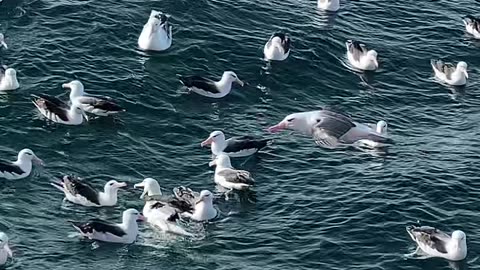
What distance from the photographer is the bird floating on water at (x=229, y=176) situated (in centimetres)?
3722

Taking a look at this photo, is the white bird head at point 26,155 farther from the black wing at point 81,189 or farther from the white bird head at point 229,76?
the white bird head at point 229,76

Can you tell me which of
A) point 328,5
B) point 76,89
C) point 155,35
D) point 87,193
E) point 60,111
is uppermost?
point 328,5

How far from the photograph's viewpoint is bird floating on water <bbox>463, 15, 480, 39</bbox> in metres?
49.8

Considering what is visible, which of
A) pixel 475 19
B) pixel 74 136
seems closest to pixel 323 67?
pixel 475 19

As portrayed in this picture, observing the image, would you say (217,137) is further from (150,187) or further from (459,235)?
(459,235)

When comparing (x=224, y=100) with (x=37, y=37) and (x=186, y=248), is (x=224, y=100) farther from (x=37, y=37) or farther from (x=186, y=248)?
(x=186, y=248)

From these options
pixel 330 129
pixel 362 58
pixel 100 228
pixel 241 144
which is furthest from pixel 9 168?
pixel 362 58

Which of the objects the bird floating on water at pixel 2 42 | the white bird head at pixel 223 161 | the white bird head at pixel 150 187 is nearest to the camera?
the white bird head at pixel 150 187

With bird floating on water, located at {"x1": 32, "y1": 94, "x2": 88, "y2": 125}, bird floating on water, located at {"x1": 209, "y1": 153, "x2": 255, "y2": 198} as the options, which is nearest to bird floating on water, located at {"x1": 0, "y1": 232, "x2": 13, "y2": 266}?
bird floating on water, located at {"x1": 209, "y1": 153, "x2": 255, "y2": 198}

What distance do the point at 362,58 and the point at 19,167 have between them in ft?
46.5

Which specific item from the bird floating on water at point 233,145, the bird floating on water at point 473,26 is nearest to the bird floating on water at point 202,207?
the bird floating on water at point 233,145

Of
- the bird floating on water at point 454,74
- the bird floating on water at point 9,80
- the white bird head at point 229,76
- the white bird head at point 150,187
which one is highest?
the bird floating on water at point 454,74

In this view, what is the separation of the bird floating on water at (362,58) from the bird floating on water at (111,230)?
1465 centimetres

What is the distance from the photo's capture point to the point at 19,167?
37031mm
